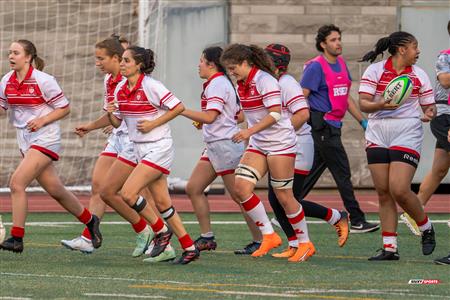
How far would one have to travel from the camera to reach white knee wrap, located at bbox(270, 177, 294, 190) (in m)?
11.5

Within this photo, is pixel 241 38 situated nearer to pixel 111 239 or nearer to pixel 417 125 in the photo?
pixel 111 239

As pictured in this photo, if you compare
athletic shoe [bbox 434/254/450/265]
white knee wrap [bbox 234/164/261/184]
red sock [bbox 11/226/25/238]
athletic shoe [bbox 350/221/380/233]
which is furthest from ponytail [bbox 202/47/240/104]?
athletic shoe [bbox 350/221/380/233]

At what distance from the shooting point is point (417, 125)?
11.6 m

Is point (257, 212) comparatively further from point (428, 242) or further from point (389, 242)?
point (428, 242)

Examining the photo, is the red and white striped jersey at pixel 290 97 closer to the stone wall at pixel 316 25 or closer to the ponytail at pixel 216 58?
the ponytail at pixel 216 58

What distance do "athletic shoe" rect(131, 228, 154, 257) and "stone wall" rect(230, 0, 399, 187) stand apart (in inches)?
376

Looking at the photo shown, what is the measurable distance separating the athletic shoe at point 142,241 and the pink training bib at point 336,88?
301 cm

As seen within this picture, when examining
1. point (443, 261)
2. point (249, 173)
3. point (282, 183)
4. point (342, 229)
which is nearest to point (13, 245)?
point (249, 173)

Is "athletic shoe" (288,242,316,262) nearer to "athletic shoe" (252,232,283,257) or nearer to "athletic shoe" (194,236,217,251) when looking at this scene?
"athletic shoe" (252,232,283,257)

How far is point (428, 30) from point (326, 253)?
9723mm

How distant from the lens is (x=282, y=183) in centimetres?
1151

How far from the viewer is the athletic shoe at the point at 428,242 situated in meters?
11.7

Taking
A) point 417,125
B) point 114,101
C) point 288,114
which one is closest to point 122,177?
point 114,101

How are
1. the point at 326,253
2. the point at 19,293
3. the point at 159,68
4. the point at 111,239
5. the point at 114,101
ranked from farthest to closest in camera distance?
1. the point at 159,68
2. the point at 111,239
3. the point at 326,253
4. the point at 114,101
5. the point at 19,293
